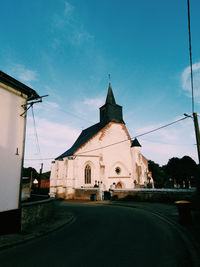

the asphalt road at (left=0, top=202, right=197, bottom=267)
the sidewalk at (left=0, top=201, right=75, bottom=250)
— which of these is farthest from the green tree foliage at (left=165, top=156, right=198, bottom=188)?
the sidewalk at (left=0, top=201, right=75, bottom=250)

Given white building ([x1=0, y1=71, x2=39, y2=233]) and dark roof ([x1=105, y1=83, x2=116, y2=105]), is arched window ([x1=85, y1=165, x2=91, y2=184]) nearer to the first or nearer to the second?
dark roof ([x1=105, y1=83, x2=116, y2=105])

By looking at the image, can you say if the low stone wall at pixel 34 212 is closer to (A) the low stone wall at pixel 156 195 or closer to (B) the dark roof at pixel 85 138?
(A) the low stone wall at pixel 156 195

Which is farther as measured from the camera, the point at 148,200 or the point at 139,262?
the point at 148,200

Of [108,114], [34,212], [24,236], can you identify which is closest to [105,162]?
[108,114]

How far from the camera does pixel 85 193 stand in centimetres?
2297

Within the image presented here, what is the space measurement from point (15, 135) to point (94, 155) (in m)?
20.2

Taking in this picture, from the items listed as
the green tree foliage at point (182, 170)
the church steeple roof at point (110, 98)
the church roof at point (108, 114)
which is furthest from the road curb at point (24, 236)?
the green tree foliage at point (182, 170)

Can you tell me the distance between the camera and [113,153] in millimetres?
29859

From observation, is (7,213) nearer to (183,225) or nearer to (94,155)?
(183,225)

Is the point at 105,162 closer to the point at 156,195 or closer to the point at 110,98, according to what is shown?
the point at 110,98

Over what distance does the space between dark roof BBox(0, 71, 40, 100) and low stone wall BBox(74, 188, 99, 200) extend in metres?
15.9

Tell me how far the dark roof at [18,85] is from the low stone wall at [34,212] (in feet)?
18.0

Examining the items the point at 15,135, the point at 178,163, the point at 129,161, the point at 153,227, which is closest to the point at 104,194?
the point at 129,161

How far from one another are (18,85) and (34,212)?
6379 mm
